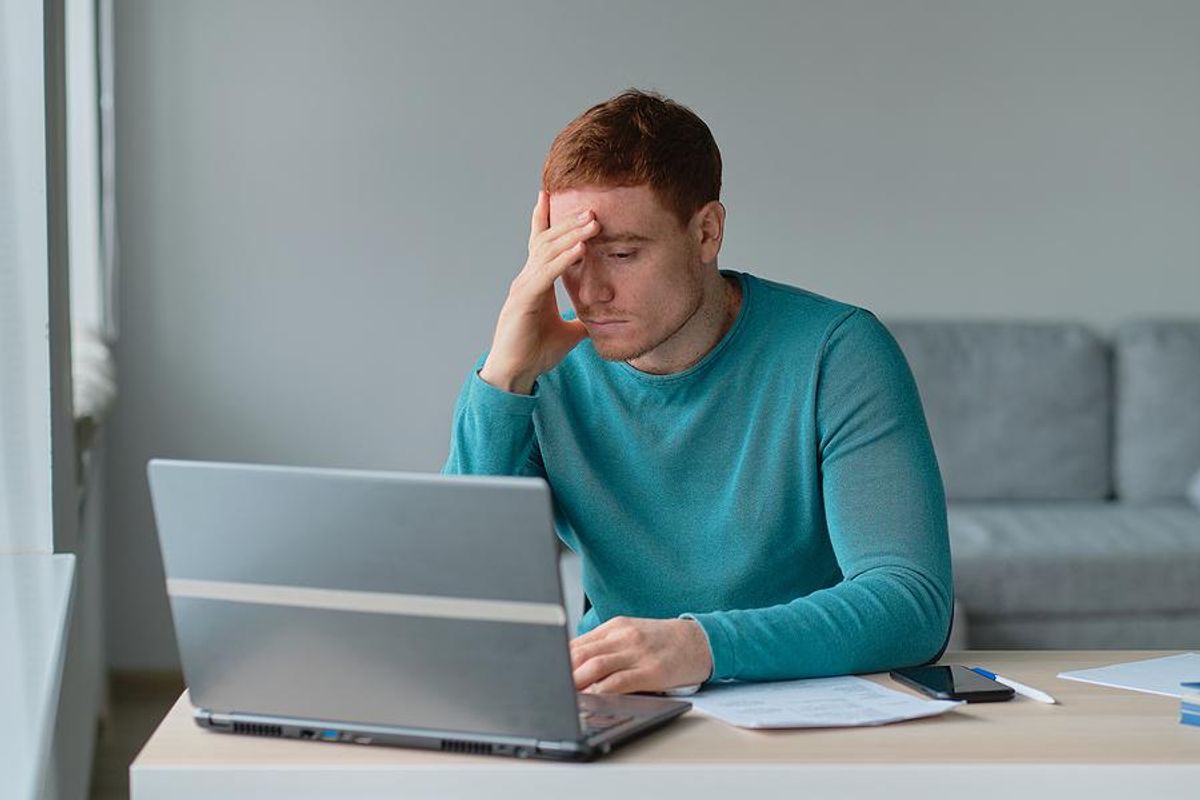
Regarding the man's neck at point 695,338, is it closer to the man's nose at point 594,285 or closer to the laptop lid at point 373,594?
the man's nose at point 594,285

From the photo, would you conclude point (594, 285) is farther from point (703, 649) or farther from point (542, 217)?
point (703, 649)

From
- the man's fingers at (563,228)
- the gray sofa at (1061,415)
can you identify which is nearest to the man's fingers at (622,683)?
the man's fingers at (563,228)

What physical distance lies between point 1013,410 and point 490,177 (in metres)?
1.47

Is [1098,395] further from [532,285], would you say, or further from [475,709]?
[475,709]

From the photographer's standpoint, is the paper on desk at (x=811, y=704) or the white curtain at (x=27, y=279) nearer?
the paper on desk at (x=811, y=704)

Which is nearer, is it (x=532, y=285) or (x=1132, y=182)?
(x=532, y=285)

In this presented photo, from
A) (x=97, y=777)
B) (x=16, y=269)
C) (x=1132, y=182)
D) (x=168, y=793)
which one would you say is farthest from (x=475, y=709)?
(x=1132, y=182)

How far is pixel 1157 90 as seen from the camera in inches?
166

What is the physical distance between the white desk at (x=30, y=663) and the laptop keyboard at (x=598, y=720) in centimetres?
42

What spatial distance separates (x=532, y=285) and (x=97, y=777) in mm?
1939

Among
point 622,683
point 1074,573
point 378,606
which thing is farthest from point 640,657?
point 1074,573

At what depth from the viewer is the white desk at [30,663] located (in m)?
1.25

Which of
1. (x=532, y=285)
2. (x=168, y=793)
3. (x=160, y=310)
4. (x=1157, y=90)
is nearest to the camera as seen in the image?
(x=168, y=793)

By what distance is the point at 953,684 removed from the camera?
136cm
